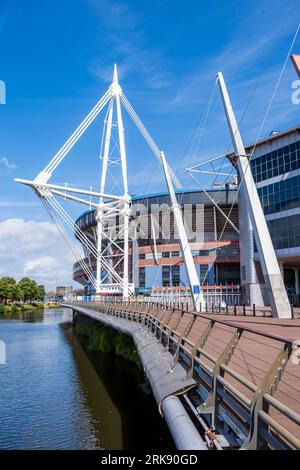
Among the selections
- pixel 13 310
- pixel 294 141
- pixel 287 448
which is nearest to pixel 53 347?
pixel 294 141

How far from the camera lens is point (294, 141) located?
45.6 m

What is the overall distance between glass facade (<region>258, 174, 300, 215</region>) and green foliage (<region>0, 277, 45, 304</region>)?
10473 centimetres

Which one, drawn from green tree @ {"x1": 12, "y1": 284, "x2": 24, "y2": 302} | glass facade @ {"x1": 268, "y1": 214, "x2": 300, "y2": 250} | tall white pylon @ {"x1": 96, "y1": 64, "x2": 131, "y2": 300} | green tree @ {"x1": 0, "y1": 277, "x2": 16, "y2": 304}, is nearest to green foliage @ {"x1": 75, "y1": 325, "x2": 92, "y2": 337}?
tall white pylon @ {"x1": 96, "y1": 64, "x2": 131, "y2": 300}

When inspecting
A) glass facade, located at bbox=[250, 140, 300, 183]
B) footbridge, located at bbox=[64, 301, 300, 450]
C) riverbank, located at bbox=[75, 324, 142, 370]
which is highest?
glass facade, located at bbox=[250, 140, 300, 183]

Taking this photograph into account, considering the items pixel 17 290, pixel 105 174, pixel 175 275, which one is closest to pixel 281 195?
pixel 105 174

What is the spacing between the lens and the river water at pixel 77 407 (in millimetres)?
13906

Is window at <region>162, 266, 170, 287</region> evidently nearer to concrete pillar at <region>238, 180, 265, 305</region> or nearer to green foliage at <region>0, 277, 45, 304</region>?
concrete pillar at <region>238, 180, 265, 305</region>

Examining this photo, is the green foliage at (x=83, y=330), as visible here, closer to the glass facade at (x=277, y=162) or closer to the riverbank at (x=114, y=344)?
the riverbank at (x=114, y=344)

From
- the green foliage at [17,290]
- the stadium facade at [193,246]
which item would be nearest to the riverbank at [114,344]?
the stadium facade at [193,246]

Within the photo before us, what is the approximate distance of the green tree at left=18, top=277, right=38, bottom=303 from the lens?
501 ft

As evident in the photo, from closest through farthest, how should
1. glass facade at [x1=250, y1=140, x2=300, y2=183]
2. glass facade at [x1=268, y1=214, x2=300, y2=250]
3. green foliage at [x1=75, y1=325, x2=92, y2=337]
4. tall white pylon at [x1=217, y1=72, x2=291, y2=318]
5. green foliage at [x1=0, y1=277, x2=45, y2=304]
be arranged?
tall white pylon at [x1=217, y1=72, x2=291, y2=318] < glass facade at [x1=268, y1=214, x2=300, y2=250] < glass facade at [x1=250, y1=140, x2=300, y2=183] < green foliage at [x1=75, y1=325, x2=92, y2=337] < green foliage at [x1=0, y1=277, x2=45, y2=304]

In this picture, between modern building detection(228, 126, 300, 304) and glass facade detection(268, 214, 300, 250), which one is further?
modern building detection(228, 126, 300, 304)

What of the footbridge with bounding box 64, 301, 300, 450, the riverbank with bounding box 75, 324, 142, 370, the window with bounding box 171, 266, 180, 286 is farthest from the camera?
the window with bounding box 171, 266, 180, 286
